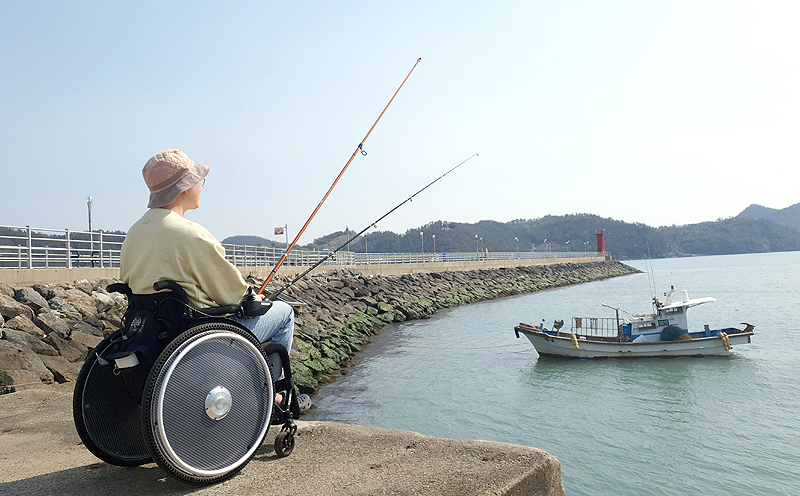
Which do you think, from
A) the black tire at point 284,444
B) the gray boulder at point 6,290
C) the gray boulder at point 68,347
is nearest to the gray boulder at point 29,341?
the gray boulder at point 68,347

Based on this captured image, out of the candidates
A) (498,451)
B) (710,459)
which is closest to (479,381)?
(710,459)

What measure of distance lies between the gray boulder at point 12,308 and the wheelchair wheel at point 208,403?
9.32m

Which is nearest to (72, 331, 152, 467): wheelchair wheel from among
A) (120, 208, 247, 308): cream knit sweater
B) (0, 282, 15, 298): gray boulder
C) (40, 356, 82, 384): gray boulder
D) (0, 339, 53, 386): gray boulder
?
(120, 208, 247, 308): cream knit sweater

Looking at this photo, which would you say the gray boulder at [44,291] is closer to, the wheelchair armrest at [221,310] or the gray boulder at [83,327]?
the gray boulder at [83,327]

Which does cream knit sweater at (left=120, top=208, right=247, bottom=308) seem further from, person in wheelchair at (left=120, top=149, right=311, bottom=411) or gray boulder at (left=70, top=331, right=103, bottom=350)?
gray boulder at (left=70, top=331, right=103, bottom=350)

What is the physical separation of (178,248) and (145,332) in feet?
1.48

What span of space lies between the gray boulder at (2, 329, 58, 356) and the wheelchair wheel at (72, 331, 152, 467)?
22.4 feet

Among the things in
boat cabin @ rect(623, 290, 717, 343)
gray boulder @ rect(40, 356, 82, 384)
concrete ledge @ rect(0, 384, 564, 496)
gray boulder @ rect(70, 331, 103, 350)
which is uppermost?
concrete ledge @ rect(0, 384, 564, 496)

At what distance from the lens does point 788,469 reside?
8.98m

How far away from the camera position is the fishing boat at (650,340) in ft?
57.2

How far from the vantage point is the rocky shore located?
7590mm

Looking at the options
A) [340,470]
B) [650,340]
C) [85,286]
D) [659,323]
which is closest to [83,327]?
[85,286]

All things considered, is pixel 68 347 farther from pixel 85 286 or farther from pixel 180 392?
pixel 180 392

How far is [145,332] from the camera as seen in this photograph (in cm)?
257
